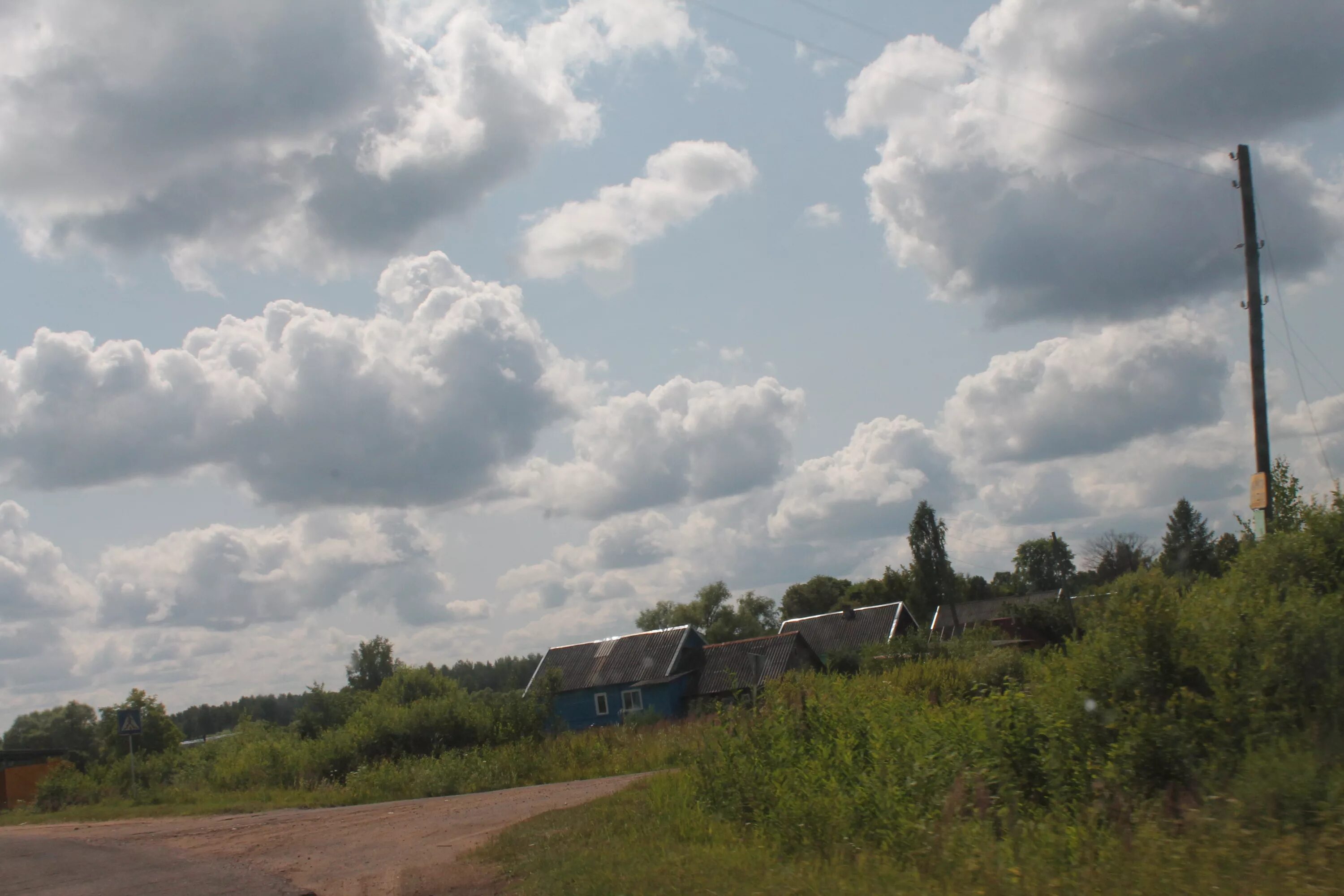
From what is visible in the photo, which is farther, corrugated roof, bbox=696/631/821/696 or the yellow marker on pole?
corrugated roof, bbox=696/631/821/696

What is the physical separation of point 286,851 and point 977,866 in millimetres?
9601

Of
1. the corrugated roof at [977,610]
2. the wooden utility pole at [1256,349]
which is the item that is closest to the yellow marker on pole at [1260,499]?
the wooden utility pole at [1256,349]

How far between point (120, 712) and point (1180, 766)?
2549cm

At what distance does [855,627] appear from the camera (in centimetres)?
6369

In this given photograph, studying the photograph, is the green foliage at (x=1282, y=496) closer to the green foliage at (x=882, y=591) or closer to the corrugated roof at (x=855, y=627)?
the corrugated roof at (x=855, y=627)

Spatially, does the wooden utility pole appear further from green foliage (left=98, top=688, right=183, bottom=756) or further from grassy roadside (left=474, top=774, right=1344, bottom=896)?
green foliage (left=98, top=688, right=183, bottom=756)

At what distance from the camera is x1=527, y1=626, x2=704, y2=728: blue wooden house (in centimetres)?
5588

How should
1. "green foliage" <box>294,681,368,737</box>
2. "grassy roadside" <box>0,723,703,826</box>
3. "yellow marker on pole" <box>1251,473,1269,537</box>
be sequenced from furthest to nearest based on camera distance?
"green foliage" <box>294,681,368,737</box> < "grassy roadside" <box>0,723,703,826</box> < "yellow marker on pole" <box>1251,473,1269,537</box>

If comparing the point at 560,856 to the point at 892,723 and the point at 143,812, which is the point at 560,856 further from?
the point at 143,812

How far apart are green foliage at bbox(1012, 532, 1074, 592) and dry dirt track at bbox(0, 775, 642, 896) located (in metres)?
78.0

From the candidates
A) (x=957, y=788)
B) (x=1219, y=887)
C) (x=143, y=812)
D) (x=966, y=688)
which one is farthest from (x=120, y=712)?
(x=1219, y=887)

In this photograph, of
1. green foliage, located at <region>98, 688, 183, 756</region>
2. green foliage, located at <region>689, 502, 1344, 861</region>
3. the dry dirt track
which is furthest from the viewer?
green foliage, located at <region>98, 688, 183, 756</region>

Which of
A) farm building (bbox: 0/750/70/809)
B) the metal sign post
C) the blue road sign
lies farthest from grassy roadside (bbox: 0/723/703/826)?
A: farm building (bbox: 0/750/70/809)

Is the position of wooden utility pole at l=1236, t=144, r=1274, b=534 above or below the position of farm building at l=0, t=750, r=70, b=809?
above
